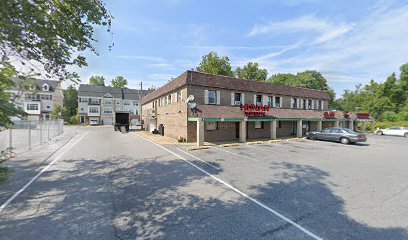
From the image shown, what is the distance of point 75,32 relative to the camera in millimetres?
6238

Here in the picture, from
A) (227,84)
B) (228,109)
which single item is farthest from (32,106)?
(228,109)

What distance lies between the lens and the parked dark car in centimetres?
1698

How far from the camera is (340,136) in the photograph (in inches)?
710

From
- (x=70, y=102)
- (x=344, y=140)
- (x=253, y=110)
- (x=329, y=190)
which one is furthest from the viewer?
(x=70, y=102)

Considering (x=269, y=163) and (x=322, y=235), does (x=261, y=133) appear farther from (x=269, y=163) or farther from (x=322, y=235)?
(x=322, y=235)

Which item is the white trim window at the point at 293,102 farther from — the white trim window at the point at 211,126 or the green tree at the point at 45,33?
the green tree at the point at 45,33

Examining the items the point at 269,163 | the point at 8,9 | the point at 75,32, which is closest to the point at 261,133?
the point at 269,163

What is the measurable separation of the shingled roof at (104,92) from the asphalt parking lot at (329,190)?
56592mm

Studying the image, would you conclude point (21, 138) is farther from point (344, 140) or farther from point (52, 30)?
point (344, 140)

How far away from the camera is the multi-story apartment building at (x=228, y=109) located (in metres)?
17.0

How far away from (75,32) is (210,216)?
7109 millimetres

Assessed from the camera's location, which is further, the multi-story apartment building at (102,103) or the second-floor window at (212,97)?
the multi-story apartment building at (102,103)

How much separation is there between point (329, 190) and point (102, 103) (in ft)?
201

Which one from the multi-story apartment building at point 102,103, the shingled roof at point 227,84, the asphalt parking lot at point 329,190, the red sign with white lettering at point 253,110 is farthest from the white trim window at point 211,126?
the multi-story apartment building at point 102,103
